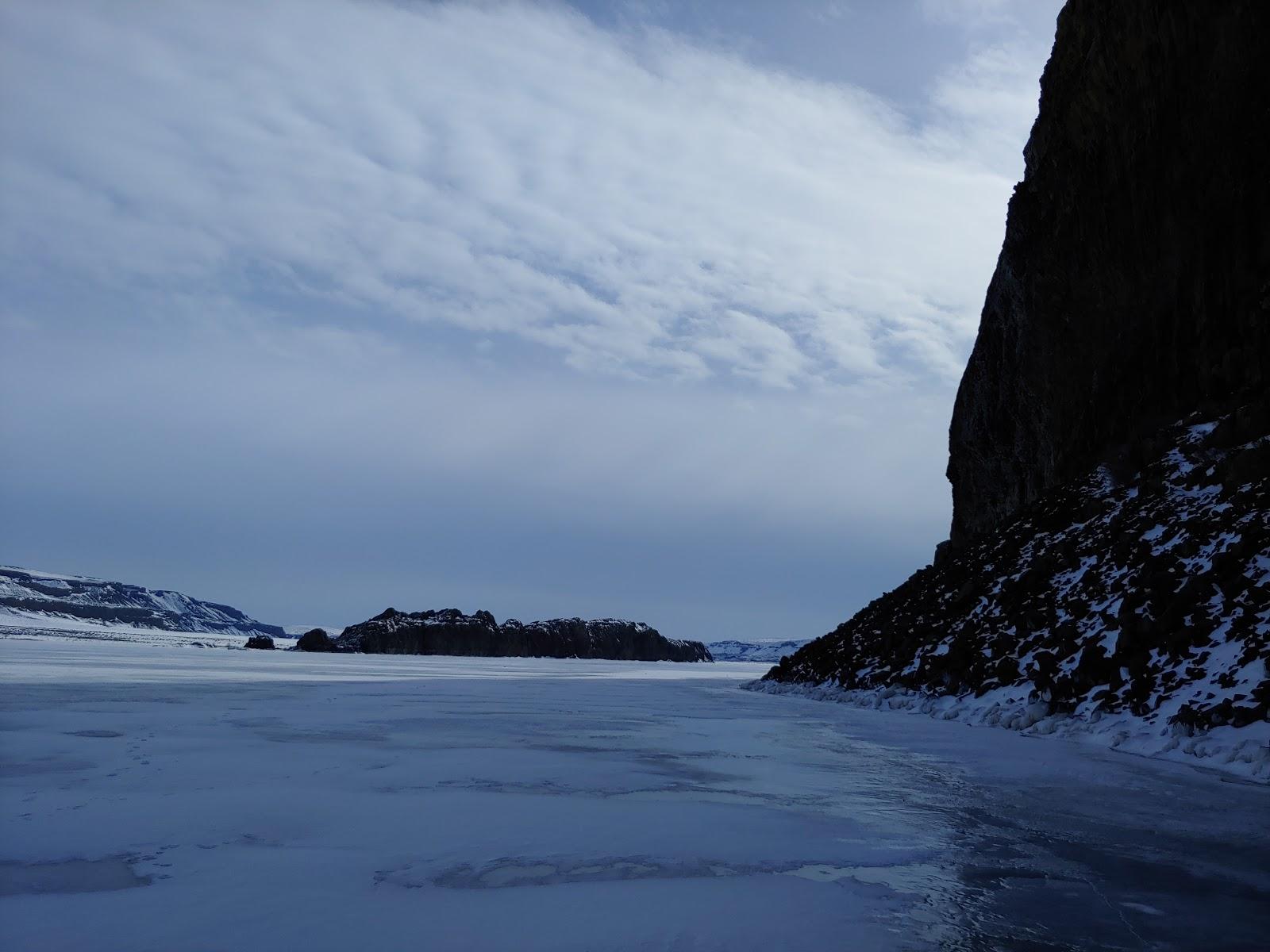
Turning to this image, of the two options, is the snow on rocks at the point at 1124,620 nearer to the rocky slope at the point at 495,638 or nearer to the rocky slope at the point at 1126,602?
the rocky slope at the point at 1126,602

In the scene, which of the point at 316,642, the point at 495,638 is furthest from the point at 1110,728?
the point at 495,638

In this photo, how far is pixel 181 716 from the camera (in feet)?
33.7

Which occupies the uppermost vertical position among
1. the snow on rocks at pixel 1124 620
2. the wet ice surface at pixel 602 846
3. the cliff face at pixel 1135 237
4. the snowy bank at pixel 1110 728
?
the cliff face at pixel 1135 237

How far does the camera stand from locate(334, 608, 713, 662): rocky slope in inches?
4294

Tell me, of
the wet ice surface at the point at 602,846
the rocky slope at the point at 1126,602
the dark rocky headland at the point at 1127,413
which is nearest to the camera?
the wet ice surface at the point at 602,846

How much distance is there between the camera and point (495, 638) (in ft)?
384

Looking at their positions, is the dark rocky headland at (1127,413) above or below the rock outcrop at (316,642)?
above

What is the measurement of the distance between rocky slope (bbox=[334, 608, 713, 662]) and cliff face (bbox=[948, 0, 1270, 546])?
88.0 metres

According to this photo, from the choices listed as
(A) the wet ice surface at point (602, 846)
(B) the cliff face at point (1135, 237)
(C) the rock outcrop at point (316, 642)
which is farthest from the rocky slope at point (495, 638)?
(A) the wet ice surface at point (602, 846)

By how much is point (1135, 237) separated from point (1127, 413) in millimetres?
4135

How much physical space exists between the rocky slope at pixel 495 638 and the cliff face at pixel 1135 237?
87954 mm

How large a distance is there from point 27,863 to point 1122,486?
1876 centimetres

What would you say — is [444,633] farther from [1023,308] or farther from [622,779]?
[622,779]

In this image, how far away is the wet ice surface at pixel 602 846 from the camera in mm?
3014
